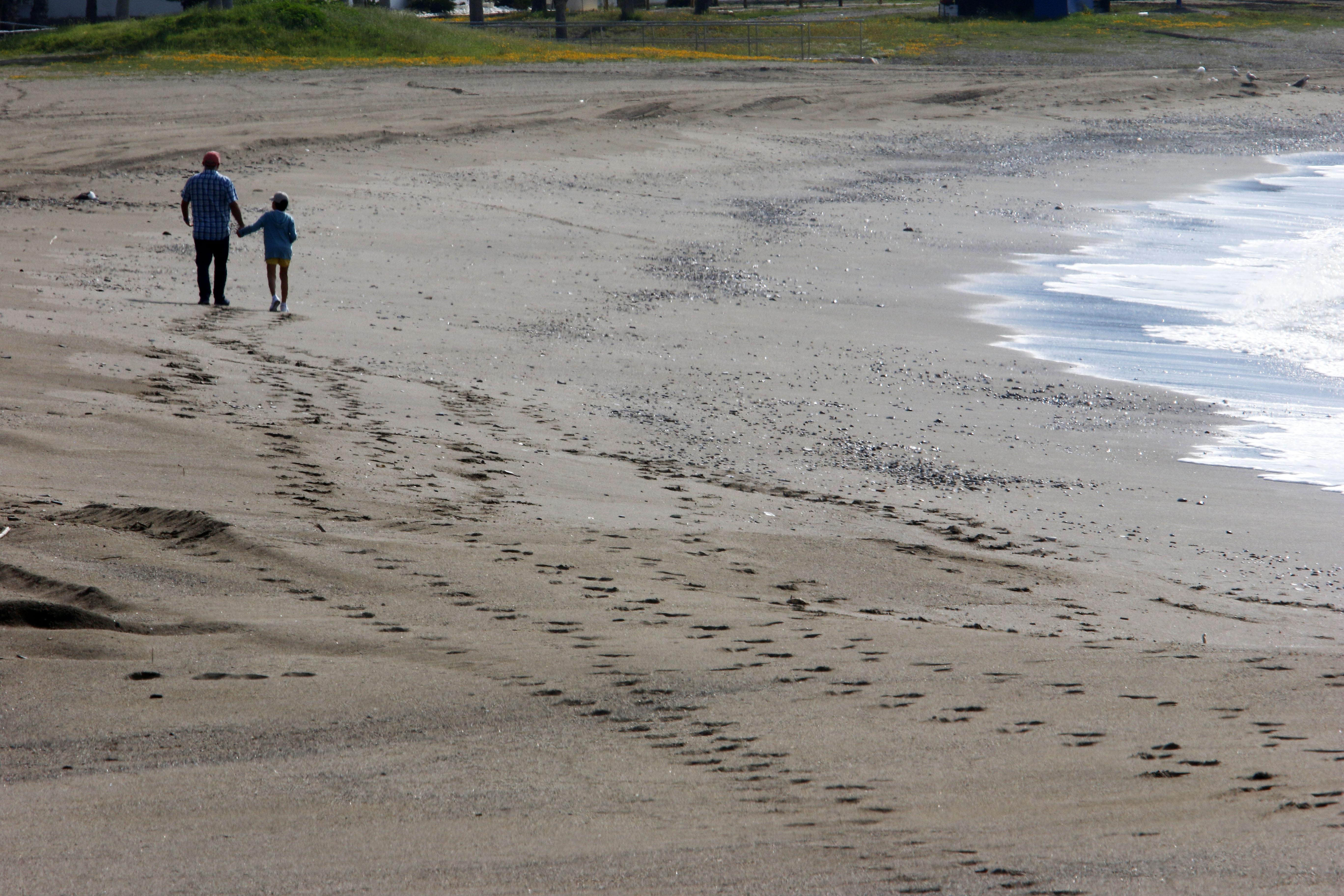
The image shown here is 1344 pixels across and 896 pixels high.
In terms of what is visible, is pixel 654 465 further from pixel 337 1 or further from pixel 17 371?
pixel 337 1

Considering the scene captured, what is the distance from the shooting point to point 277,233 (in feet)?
36.7

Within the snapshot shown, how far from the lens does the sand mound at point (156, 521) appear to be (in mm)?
5203

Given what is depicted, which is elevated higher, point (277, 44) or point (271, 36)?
point (271, 36)

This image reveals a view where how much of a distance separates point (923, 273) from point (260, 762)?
1208 centimetres

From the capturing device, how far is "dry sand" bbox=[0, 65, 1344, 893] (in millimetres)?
3260

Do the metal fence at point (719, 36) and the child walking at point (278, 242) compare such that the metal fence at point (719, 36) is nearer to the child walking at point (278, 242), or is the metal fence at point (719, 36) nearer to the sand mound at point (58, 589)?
the child walking at point (278, 242)

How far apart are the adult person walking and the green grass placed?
78.8 feet

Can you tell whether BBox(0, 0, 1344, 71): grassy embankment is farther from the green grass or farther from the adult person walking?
the adult person walking

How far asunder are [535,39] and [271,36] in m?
11.6

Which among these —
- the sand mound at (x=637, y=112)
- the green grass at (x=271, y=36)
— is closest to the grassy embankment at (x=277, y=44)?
the green grass at (x=271, y=36)

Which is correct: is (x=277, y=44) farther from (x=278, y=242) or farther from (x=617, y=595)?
(x=617, y=595)

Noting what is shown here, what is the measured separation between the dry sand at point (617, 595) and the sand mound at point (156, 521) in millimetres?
30

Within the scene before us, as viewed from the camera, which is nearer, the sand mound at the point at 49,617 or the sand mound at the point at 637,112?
the sand mound at the point at 49,617

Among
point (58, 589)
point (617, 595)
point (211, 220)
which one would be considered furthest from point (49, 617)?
point (211, 220)
